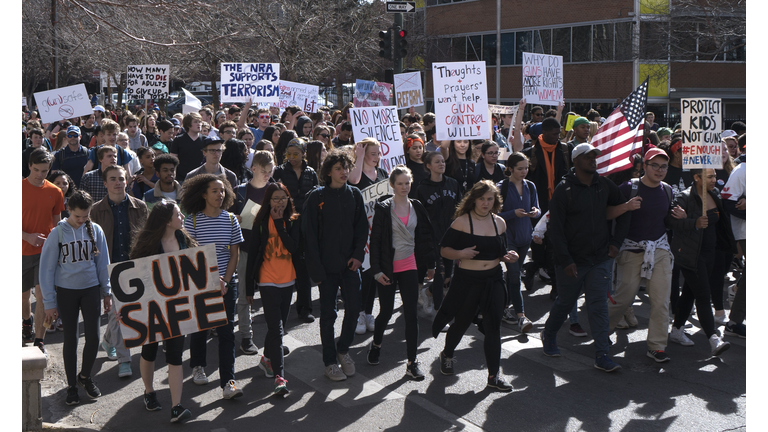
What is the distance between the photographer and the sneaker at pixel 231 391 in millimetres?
6141

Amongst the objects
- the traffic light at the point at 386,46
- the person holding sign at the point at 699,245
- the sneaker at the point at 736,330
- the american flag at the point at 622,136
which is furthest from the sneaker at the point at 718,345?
the traffic light at the point at 386,46

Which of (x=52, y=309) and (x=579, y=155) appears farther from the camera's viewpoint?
(x=579, y=155)

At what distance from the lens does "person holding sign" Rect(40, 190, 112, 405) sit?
19.9 ft

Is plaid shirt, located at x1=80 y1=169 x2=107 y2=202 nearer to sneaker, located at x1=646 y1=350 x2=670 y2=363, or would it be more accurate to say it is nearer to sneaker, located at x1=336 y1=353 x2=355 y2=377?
sneaker, located at x1=336 y1=353 x2=355 y2=377

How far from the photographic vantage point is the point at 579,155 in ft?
22.7

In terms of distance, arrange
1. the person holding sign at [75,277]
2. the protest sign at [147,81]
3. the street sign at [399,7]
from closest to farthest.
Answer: the person holding sign at [75,277] < the street sign at [399,7] < the protest sign at [147,81]

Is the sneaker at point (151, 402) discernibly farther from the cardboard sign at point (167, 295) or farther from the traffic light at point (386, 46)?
the traffic light at point (386, 46)

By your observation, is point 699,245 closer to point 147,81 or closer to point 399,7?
point 399,7

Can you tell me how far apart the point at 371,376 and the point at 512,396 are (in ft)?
4.14

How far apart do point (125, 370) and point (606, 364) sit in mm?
4234

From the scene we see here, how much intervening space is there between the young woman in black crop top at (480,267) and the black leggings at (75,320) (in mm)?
2920

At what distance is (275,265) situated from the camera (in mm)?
6410

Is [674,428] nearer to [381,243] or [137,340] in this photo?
[381,243]

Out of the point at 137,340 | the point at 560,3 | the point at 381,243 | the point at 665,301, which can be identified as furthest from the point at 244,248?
the point at 560,3
